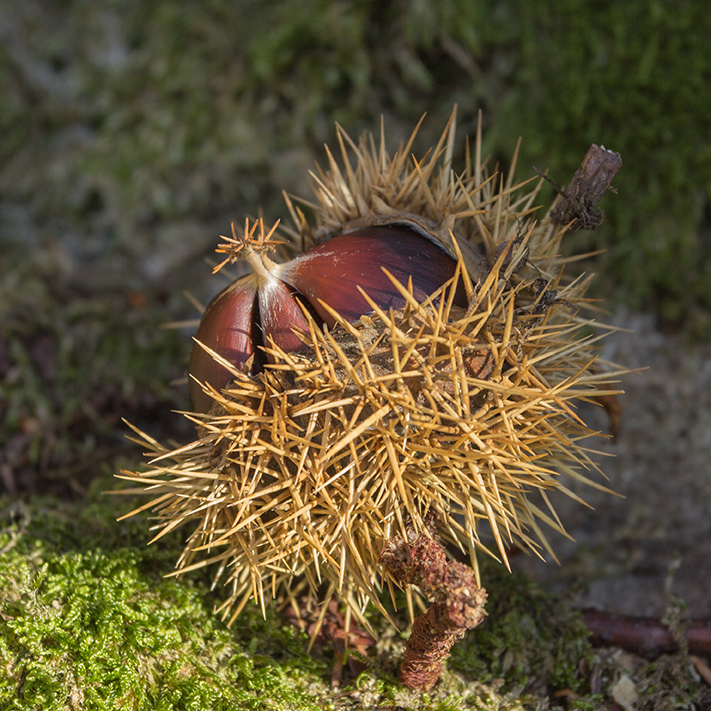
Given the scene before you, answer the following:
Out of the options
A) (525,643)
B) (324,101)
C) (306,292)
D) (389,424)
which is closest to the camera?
(389,424)

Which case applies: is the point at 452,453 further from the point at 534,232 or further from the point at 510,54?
the point at 510,54

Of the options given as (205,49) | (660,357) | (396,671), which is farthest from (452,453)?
(205,49)

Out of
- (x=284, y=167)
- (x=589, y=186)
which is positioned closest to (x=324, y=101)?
(x=284, y=167)

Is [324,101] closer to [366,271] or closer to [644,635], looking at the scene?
[366,271]

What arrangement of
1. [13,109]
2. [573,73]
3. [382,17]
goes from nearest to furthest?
[573,73]
[382,17]
[13,109]

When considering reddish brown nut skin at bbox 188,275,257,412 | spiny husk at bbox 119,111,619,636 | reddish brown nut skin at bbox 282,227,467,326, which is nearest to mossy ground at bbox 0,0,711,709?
spiny husk at bbox 119,111,619,636

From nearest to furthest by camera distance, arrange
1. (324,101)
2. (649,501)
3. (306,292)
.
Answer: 1. (306,292)
2. (649,501)
3. (324,101)

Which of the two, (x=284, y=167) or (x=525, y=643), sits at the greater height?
(x=284, y=167)
